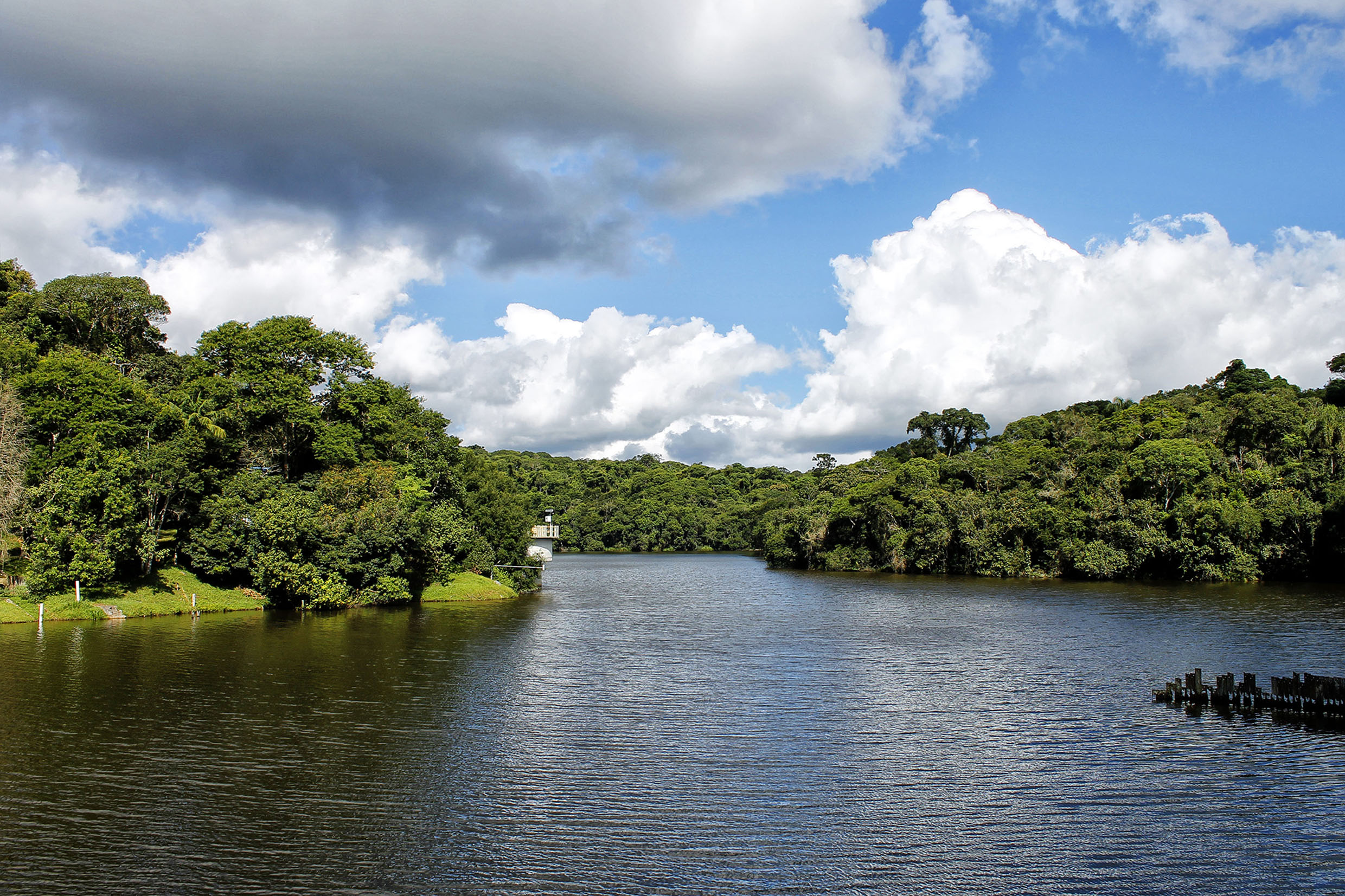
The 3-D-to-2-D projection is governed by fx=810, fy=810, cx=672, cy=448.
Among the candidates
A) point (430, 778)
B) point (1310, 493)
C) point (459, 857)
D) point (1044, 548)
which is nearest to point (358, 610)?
point (430, 778)

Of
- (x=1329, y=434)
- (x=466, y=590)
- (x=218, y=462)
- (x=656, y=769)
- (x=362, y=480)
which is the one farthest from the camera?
(x=1329, y=434)

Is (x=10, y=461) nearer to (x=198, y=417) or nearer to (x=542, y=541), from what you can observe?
(x=198, y=417)

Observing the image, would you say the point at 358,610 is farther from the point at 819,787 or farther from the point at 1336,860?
the point at 1336,860

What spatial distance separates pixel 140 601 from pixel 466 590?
22.6 meters

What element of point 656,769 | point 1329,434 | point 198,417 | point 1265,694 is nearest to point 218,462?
point 198,417

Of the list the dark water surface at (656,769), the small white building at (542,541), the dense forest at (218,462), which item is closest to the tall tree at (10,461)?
the dense forest at (218,462)

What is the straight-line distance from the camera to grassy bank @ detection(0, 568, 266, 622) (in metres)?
46.3

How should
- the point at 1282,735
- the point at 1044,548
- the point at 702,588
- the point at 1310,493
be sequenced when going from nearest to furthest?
the point at 1282,735 < the point at 1310,493 < the point at 702,588 < the point at 1044,548

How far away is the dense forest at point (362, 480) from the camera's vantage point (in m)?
49.3

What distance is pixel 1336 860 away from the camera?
15.0 m

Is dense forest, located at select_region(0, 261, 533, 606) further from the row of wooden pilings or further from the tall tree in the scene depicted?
the row of wooden pilings

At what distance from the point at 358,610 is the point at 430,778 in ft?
132

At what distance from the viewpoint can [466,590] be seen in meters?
66.1

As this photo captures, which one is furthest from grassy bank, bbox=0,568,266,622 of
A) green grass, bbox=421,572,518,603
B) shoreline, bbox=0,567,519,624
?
green grass, bbox=421,572,518,603
